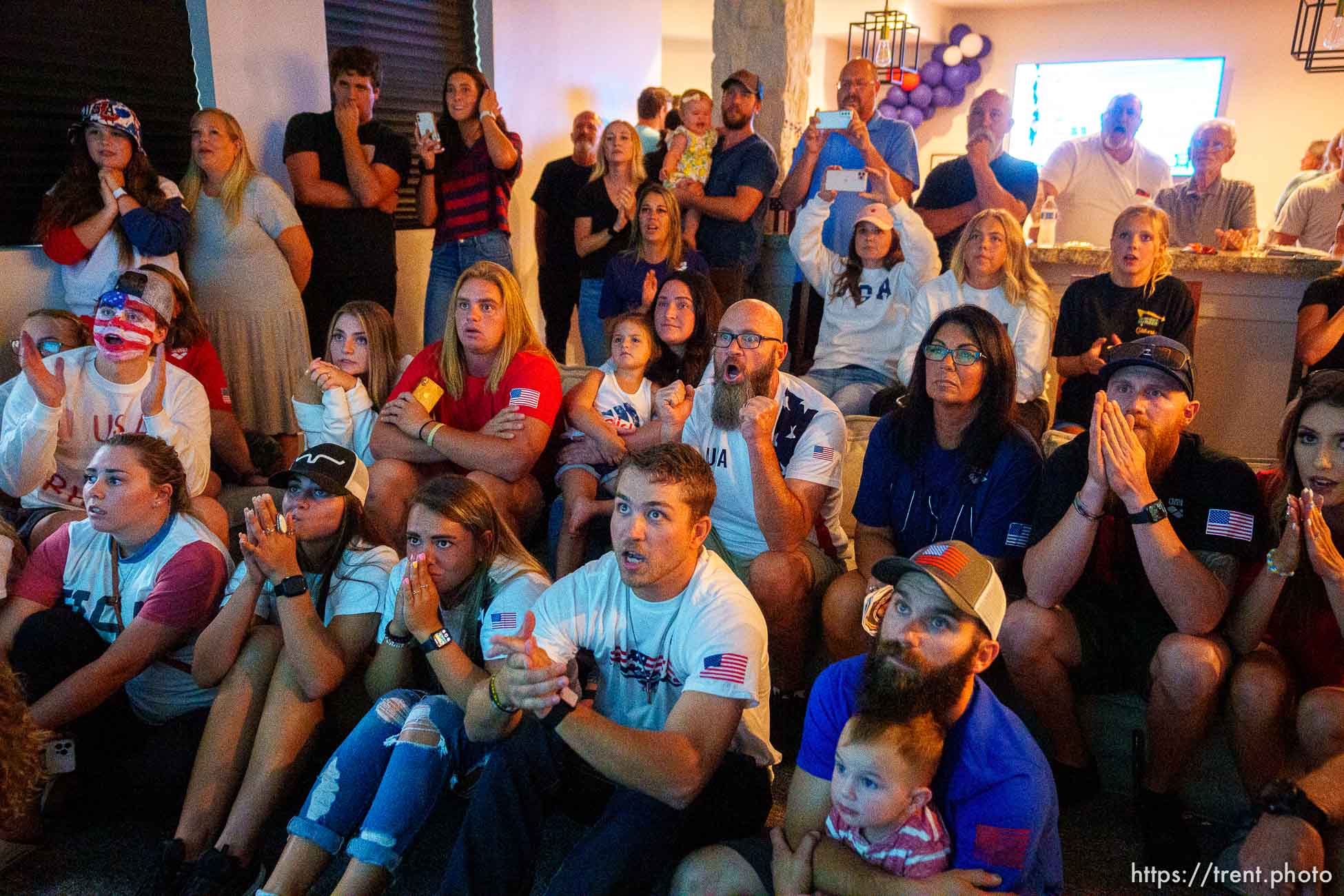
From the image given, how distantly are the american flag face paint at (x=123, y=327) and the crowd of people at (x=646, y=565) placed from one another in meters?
0.02

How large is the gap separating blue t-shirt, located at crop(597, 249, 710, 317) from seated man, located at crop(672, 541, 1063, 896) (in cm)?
242

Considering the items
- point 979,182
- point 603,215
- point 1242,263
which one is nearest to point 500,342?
point 603,215

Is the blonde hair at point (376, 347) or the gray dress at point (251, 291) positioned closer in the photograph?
the blonde hair at point (376, 347)

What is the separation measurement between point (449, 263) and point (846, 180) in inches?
69.9

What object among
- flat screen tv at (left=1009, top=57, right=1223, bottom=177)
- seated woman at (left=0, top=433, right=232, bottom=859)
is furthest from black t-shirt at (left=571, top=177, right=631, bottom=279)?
flat screen tv at (left=1009, top=57, right=1223, bottom=177)

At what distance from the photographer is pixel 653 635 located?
2.02 m

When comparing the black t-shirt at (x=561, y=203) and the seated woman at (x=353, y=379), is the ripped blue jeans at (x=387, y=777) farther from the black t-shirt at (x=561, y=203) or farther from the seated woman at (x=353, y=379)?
the black t-shirt at (x=561, y=203)

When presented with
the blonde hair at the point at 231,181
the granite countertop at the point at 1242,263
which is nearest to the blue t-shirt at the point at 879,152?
the granite countertop at the point at 1242,263

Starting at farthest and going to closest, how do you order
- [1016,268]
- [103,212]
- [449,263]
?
[449,263], [103,212], [1016,268]

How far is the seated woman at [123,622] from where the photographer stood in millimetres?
2305

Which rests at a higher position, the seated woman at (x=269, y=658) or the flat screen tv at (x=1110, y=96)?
the flat screen tv at (x=1110, y=96)

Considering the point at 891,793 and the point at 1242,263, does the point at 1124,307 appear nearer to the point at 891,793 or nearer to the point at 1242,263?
the point at 1242,263

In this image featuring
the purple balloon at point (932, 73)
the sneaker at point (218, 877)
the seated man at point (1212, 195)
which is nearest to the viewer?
the sneaker at point (218, 877)

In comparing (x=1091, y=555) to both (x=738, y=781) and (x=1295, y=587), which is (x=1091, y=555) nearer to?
(x=1295, y=587)
